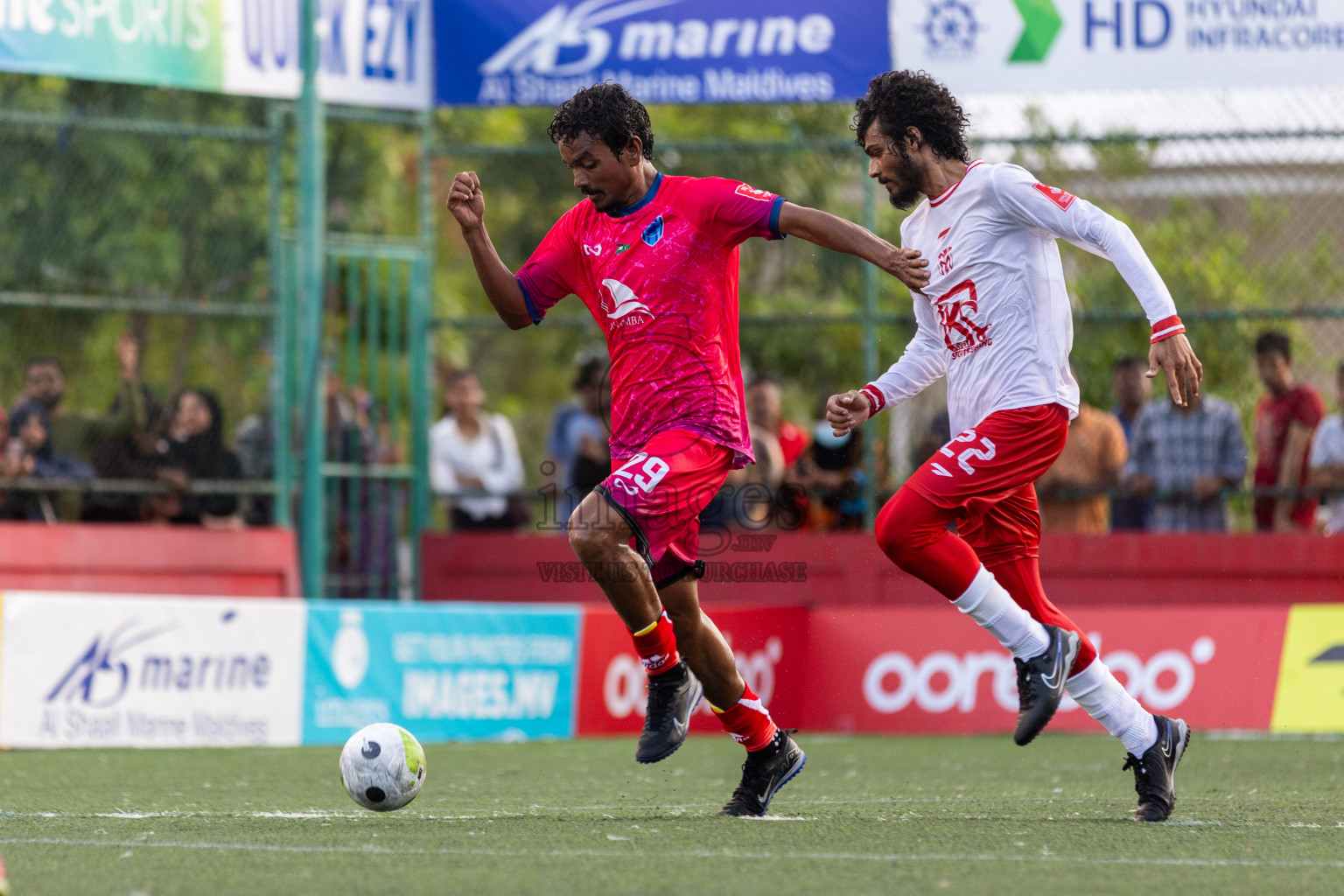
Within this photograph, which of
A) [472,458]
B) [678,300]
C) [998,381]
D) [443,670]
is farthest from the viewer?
[472,458]

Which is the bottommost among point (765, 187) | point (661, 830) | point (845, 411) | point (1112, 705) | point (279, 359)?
point (661, 830)

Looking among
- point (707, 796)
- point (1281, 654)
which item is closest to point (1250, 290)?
point (1281, 654)

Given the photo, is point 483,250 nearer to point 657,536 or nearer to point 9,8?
point 657,536

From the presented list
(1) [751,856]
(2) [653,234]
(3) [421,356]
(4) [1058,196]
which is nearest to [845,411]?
(2) [653,234]

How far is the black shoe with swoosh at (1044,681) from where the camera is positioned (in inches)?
212

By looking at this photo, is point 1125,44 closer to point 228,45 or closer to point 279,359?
point 228,45

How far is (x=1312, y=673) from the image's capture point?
10648 millimetres

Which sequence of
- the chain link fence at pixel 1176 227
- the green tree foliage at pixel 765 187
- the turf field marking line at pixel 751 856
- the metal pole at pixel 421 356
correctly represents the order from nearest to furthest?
the turf field marking line at pixel 751 856
the chain link fence at pixel 1176 227
the metal pole at pixel 421 356
the green tree foliage at pixel 765 187

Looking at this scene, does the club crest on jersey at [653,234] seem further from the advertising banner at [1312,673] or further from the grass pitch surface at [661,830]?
the advertising banner at [1312,673]

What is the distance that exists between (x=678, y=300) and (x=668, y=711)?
1348 mm

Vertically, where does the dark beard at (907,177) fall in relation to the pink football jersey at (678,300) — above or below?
above

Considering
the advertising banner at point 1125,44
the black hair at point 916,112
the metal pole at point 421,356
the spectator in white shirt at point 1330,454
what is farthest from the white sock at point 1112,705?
the metal pole at point 421,356

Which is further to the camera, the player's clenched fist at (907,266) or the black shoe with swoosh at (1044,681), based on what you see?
the player's clenched fist at (907,266)

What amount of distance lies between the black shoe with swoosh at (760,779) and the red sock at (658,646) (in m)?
0.41
